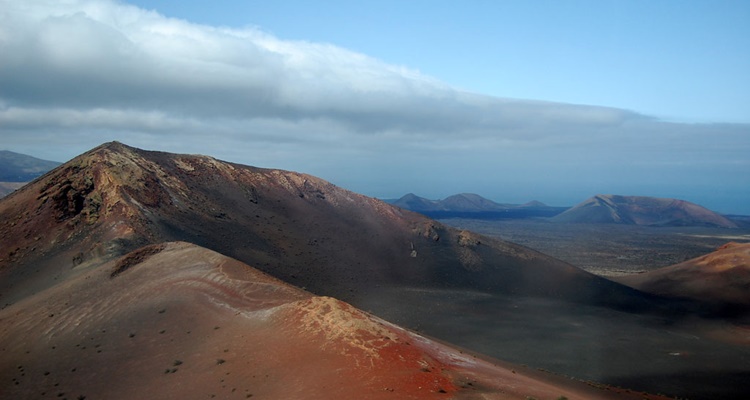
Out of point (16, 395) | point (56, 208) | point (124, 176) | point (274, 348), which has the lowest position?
point (16, 395)

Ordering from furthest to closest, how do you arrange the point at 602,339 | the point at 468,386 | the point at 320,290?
the point at 320,290
the point at 602,339
the point at 468,386

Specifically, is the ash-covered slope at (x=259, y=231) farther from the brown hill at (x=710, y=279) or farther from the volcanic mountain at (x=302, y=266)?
the brown hill at (x=710, y=279)

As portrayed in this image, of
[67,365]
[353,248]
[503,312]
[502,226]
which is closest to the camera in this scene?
[67,365]

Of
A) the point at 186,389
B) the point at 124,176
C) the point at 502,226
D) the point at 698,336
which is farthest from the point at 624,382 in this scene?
the point at 502,226

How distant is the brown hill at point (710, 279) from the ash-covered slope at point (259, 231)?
681 cm

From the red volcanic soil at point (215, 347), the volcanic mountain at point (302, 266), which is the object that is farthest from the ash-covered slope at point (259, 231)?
the red volcanic soil at point (215, 347)

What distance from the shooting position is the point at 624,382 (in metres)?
30.5

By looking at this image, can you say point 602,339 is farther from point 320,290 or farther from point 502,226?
point 502,226

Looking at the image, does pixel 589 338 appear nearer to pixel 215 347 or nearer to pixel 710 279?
pixel 710 279

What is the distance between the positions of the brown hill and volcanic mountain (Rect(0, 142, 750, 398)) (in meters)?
5.00

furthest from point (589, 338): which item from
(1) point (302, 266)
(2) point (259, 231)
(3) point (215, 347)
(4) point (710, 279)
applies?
(3) point (215, 347)

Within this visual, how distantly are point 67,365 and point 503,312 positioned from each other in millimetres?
37362

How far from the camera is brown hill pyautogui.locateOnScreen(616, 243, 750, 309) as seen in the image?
56.0m

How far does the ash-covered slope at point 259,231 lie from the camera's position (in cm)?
3722
